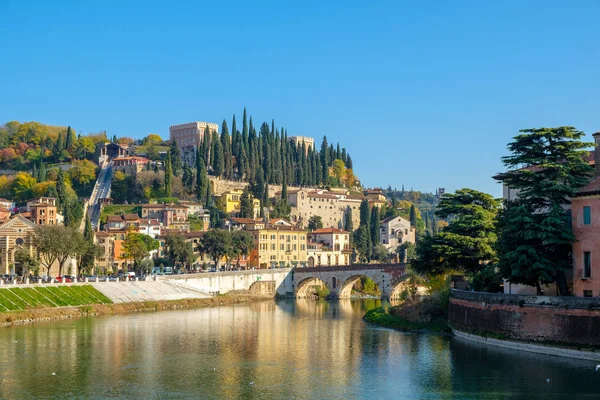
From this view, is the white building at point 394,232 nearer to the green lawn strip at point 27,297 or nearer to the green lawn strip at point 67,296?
the green lawn strip at point 67,296

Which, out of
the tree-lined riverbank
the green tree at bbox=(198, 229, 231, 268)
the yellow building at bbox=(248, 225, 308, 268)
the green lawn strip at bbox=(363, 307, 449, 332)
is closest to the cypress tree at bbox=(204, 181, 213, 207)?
the yellow building at bbox=(248, 225, 308, 268)

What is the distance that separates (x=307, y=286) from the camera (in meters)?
103

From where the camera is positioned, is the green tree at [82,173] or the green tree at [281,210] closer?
the green tree at [281,210]

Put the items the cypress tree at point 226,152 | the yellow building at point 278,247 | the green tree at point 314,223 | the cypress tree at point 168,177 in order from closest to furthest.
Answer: the yellow building at point 278,247 < the cypress tree at point 168,177 < the cypress tree at point 226,152 < the green tree at point 314,223

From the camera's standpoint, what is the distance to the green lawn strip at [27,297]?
6169 cm

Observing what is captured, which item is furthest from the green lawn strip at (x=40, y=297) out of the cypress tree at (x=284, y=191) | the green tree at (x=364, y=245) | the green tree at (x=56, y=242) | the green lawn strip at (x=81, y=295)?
the cypress tree at (x=284, y=191)

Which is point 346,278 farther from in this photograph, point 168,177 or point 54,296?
point 168,177

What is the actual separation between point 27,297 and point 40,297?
60.4 inches

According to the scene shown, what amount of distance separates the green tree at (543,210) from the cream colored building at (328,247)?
83.7 meters

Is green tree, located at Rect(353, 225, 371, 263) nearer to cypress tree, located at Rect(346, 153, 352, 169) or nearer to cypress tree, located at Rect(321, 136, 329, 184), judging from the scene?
cypress tree, located at Rect(321, 136, 329, 184)

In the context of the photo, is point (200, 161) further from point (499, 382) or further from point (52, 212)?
point (499, 382)

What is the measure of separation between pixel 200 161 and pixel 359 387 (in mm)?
105190

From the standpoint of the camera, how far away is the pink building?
40.9 metres

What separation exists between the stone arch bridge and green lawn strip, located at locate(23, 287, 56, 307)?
3968 cm
